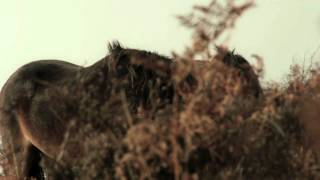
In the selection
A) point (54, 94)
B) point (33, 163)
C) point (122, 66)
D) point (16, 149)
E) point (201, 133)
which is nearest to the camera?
point (201, 133)

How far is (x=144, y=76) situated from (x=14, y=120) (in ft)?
7.82

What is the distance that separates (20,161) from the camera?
8078 mm

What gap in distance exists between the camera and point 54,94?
5238 mm

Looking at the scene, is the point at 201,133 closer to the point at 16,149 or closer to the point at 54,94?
the point at 54,94

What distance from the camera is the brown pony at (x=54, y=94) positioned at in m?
5.68

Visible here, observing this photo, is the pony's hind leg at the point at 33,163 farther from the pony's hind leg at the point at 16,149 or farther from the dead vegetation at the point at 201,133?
the dead vegetation at the point at 201,133

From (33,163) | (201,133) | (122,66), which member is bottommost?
(33,163)

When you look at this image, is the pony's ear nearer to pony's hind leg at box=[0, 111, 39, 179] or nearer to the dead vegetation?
the dead vegetation

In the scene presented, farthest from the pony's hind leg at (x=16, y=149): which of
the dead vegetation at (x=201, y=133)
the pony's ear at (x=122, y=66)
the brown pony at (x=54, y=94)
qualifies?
the dead vegetation at (x=201, y=133)

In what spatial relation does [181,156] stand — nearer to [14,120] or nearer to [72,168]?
[72,168]

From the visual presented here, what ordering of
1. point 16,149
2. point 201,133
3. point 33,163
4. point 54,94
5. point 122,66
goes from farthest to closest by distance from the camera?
point 33,163, point 16,149, point 122,66, point 54,94, point 201,133

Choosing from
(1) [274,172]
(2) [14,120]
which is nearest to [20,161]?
(2) [14,120]

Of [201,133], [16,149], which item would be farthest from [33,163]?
[201,133]

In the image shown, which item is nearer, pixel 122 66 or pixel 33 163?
pixel 122 66
